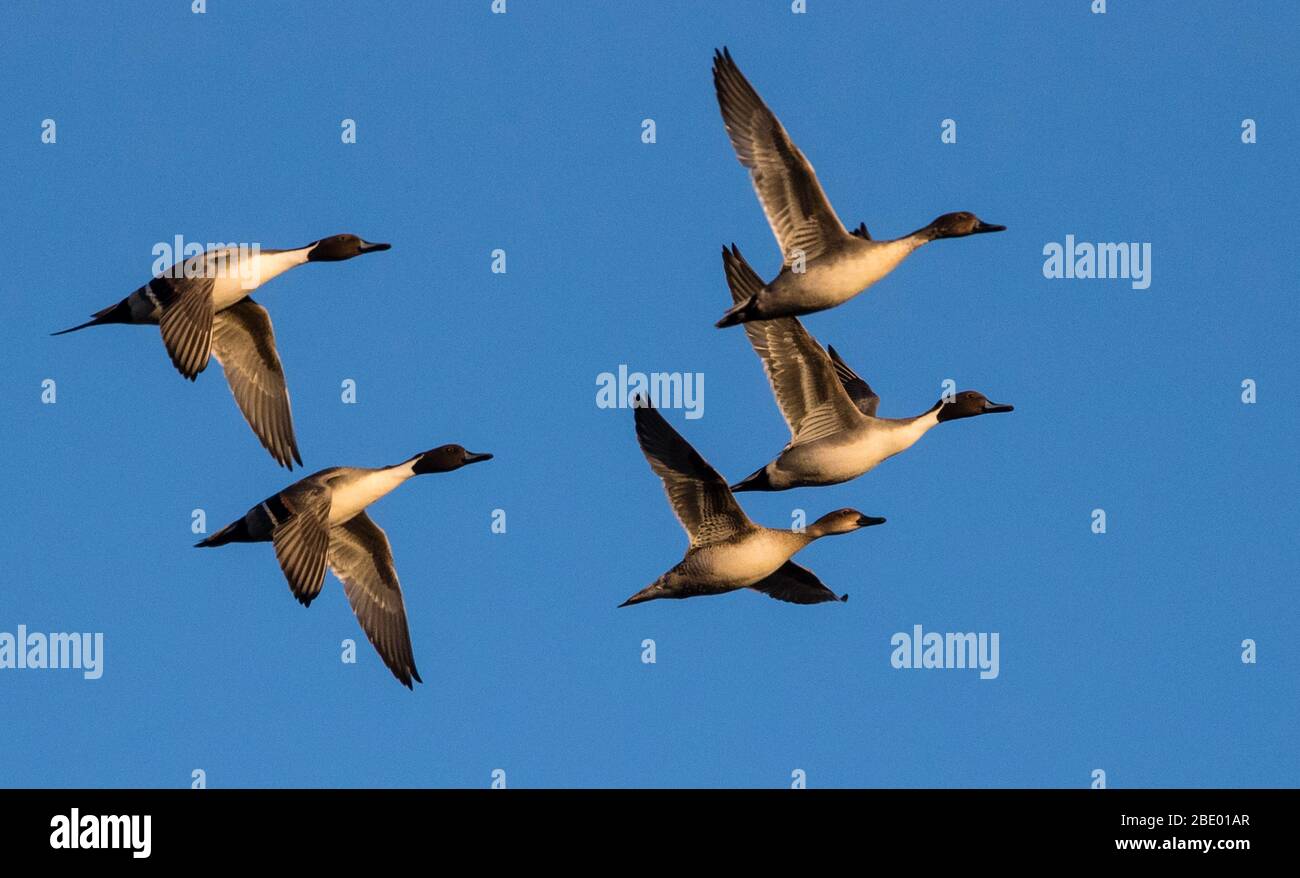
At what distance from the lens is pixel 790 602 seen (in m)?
20.1

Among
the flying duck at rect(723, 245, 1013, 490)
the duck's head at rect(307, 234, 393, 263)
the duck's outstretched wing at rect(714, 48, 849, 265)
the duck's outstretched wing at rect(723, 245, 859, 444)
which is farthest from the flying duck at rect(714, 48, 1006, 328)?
the duck's head at rect(307, 234, 393, 263)

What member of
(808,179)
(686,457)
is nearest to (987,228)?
(808,179)

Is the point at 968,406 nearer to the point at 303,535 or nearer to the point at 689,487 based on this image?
the point at 689,487

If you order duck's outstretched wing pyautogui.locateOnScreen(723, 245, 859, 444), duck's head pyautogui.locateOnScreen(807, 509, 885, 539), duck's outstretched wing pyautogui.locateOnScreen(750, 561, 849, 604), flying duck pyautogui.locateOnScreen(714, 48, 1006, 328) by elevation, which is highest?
flying duck pyautogui.locateOnScreen(714, 48, 1006, 328)

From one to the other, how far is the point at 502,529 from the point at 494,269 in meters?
2.37

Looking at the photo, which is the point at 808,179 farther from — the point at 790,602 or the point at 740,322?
the point at 790,602

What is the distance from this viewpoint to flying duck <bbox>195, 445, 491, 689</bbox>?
56.4ft

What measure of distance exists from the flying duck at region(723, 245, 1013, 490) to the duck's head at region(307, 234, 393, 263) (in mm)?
3483

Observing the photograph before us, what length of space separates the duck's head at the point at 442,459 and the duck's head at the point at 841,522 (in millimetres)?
3166

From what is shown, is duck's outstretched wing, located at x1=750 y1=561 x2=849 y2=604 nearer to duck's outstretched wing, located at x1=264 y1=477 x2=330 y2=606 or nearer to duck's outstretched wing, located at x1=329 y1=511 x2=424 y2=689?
duck's outstretched wing, located at x1=329 y1=511 x2=424 y2=689

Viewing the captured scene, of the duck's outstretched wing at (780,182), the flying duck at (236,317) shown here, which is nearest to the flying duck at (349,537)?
the flying duck at (236,317)

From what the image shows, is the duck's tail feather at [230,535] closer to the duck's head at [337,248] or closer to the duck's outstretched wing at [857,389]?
the duck's head at [337,248]

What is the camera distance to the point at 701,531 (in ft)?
59.1

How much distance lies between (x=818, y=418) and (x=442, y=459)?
3284 millimetres
